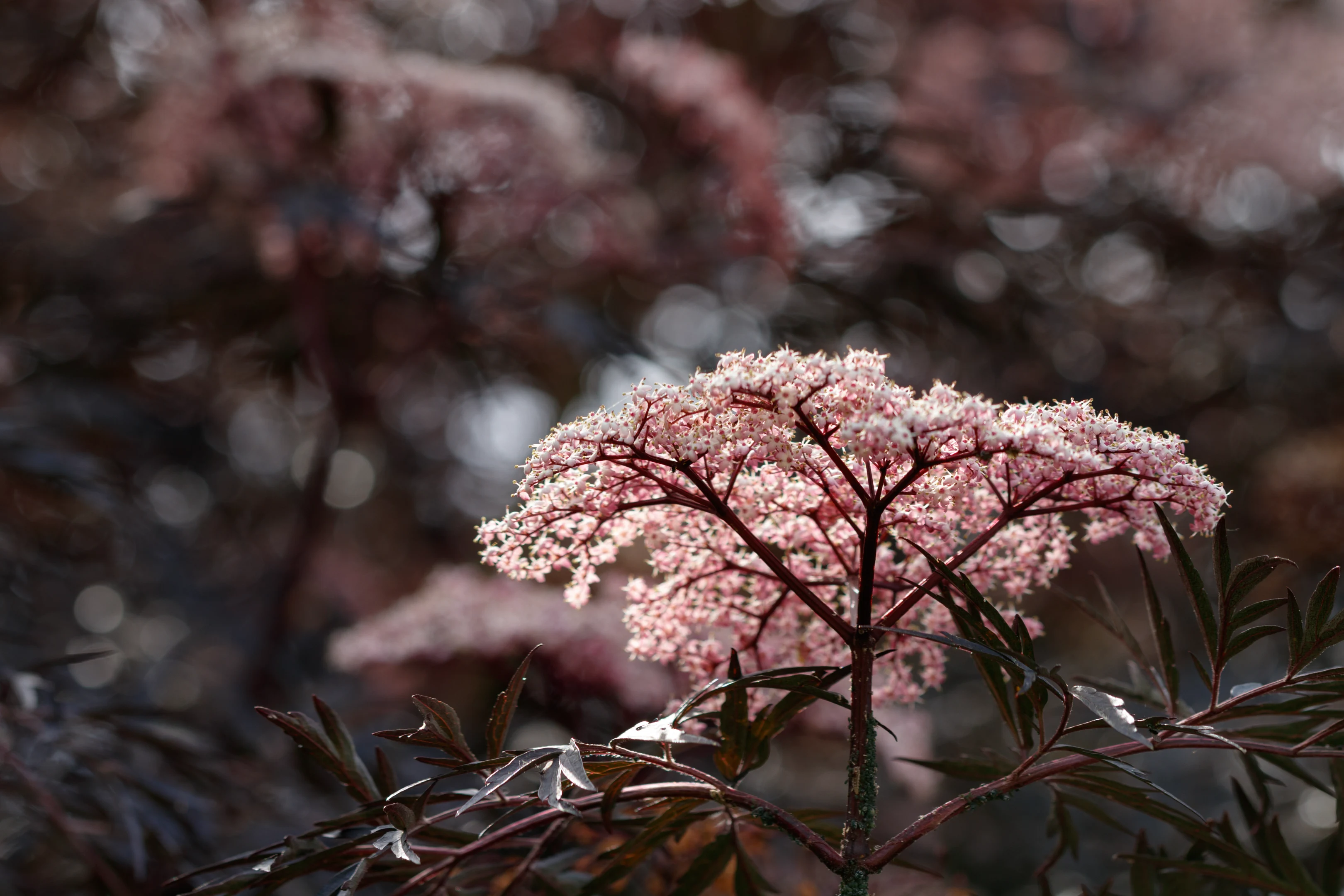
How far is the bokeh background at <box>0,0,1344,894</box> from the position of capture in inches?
63.1

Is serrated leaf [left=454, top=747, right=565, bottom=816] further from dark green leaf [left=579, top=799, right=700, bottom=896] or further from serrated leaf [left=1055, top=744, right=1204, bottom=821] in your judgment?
serrated leaf [left=1055, top=744, right=1204, bottom=821]

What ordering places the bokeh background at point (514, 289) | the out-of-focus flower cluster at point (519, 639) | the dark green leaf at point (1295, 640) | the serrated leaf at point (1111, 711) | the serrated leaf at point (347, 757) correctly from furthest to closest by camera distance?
1. the bokeh background at point (514, 289)
2. the out-of-focus flower cluster at point (519, 639)
3. the serrated leaf at point (347, 757)
4. the dark green leaf at point (1295, 640)
5. the serrated leaf at point (1111, 711)

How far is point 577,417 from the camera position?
0.77m

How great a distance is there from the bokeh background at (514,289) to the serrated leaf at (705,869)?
0.59m

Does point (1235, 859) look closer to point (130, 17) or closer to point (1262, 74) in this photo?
point (1262, 74)

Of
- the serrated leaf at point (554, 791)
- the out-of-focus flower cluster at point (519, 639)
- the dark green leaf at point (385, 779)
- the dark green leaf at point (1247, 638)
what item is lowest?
the serrated leaf at point (554, 791)

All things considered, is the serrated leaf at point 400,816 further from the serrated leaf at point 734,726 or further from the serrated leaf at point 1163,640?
the serrated leaf at point 1163,640

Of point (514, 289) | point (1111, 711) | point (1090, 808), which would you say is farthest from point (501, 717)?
point (514, 289)

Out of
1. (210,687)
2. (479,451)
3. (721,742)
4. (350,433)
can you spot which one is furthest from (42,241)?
(721,742)

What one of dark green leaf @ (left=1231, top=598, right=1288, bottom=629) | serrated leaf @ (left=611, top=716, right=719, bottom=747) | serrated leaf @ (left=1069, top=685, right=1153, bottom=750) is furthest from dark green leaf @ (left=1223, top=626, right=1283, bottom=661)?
serrated leaf @ (left=611, top=716, right=719, bottom=747)

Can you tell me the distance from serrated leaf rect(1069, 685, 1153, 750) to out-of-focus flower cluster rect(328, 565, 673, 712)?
0.84 metres

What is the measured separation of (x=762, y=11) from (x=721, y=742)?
2.78 meters

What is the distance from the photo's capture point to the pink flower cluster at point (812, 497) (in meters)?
0.68

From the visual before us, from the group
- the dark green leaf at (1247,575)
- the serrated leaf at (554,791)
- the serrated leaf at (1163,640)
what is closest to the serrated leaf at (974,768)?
the serrated leaf at (1163,640)
